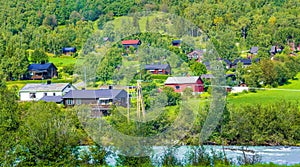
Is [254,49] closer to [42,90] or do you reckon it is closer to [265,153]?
[42,90]

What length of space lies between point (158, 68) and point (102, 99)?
1878 millimetres

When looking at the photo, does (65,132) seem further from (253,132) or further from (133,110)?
(253,132)

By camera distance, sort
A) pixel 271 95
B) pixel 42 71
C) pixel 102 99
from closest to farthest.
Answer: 1. pixel 102 99
2. pixel 271 95
3. pixel 42 71

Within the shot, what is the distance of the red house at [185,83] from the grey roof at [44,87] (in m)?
5.42

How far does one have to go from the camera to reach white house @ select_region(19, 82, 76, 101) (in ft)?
79.7

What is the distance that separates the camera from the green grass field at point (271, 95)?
22.5 metres

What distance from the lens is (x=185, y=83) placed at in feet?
→ 67.7

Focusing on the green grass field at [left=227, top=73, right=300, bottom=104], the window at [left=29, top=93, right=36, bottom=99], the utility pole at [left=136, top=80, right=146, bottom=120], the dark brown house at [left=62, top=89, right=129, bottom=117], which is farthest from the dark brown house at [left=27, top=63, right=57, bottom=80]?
the utility pole at [left=136, top=80, right=146, bottom=120]

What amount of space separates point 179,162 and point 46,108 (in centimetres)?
736

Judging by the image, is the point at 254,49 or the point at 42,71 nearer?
the point at 42,71

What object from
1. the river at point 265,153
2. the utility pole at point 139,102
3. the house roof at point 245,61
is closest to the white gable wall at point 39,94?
the utility pole at point 139,102

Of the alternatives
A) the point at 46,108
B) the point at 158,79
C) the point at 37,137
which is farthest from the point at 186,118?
Result: the point at 37,137

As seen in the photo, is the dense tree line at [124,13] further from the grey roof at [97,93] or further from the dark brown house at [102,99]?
the dark brown house at [102,99]

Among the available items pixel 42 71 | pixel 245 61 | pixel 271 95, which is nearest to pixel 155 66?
pixel 271 95
